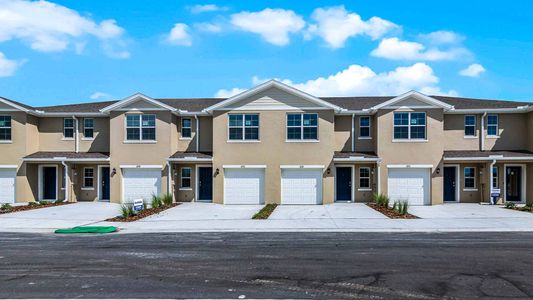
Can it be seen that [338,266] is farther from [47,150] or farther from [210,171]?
[47,150]

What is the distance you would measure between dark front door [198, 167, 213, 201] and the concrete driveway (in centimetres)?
517

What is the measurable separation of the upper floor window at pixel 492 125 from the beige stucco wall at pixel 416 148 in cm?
367

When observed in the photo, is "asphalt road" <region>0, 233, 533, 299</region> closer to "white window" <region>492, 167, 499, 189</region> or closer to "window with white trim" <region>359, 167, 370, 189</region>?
"window with white trim" <region>359, 167, 370, 189</region>


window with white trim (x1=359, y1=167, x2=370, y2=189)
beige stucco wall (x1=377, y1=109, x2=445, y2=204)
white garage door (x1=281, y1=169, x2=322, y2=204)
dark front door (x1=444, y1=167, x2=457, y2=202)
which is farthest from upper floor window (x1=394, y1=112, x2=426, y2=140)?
white garage door (x1=281, y1=169, x2=322, y2=204)

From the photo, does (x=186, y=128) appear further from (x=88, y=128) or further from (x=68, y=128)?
(x=68, y=128)

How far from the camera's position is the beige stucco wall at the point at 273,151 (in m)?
24.1

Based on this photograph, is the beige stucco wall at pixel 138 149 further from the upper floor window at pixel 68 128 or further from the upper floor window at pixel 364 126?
the upper floor window at pixel 364 126

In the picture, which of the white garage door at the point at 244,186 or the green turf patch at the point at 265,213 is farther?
the white garage door at the point at 244,186

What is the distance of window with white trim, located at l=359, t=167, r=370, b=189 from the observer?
82.7ft

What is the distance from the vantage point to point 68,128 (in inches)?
1072


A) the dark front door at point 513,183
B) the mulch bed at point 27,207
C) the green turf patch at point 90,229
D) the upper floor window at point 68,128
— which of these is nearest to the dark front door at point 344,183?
the dark front door at point 513,183

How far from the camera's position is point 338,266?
9.38m

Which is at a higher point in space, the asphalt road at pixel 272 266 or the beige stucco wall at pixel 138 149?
the beige stucco wall at pixel 138 149

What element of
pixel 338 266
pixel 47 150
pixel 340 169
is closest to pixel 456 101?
pixel 340 169
